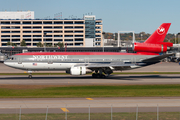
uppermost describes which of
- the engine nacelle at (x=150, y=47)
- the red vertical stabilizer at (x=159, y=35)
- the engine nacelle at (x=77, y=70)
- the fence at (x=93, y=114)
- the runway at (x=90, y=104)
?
the red vertical stabilizer at (x=159, y=35)

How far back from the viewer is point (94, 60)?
162ft

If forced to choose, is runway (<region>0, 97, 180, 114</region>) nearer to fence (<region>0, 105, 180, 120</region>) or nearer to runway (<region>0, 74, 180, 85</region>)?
fence (<region>0, 105, 180, 120</region>)

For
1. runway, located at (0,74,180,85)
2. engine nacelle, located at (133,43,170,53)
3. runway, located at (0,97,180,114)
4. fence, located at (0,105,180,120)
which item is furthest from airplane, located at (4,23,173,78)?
fence, located at (0,105,180,120)

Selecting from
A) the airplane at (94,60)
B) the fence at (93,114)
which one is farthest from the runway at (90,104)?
the airplane at (94,60)

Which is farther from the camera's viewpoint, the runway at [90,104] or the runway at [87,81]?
the runway at [87,81]

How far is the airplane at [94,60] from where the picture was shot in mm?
47188

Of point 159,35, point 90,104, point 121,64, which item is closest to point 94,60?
point 121,64

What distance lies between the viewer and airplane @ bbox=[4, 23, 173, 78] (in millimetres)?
47188

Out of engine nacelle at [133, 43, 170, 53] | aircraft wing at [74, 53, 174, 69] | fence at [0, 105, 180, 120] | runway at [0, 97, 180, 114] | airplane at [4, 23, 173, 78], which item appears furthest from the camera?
engine nacelle at [133, 43, 170, 53]

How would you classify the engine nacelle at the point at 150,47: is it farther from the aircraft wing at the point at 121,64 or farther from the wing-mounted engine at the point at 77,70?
the wing-mounted engine at the point at 77,70

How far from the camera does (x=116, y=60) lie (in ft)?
163

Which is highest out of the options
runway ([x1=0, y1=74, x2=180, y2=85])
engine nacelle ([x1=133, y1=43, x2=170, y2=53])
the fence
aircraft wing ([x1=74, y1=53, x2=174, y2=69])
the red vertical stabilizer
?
the red vertical stabilizer

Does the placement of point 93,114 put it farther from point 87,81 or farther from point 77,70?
point 77,70

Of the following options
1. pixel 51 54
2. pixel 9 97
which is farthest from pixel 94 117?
pixel 51 54
